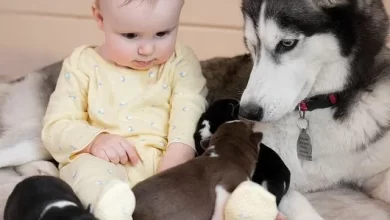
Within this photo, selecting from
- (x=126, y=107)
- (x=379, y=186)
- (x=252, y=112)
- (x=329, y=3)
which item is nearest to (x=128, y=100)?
(x=126, y=107)

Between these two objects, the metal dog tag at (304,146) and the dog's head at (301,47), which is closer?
the dog's head at (301,47)

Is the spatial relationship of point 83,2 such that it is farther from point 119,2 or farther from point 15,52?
point 119,2

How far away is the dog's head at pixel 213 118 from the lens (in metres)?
1.52

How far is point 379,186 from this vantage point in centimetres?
159

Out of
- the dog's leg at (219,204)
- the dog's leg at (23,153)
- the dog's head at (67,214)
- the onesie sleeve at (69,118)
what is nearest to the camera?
the dog's head at (67,214)

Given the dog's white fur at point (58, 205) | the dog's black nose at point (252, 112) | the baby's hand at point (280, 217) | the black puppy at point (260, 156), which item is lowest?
the baby's hand at point (280, 217)

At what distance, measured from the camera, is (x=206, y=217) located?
121 cm

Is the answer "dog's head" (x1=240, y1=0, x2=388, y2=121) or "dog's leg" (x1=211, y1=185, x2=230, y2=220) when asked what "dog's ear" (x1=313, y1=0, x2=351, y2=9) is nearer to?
"dog's head" (x1=240, y1=0, x2=388, y2=121)

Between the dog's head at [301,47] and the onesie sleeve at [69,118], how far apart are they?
412 millimetres

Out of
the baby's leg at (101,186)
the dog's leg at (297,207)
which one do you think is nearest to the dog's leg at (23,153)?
the baby's leg at (101,186)

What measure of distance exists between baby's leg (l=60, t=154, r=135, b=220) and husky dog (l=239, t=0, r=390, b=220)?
1.16ft

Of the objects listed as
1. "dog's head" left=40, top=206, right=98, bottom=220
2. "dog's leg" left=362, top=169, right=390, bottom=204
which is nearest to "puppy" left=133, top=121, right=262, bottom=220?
"dog's head" left=40, top=206, right=98, bottom=220

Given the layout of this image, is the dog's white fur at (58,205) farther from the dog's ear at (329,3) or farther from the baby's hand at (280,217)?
the dog's ear at (329,3)

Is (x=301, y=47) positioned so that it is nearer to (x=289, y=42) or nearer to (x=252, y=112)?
(x=289, y=42)
